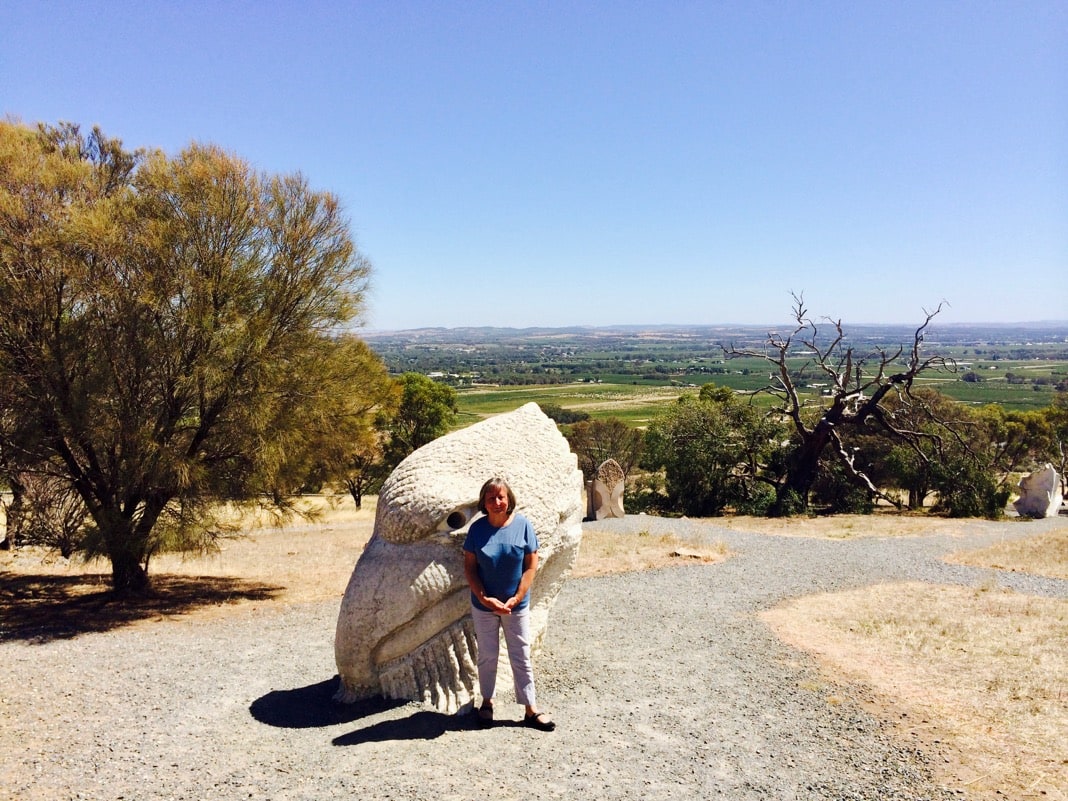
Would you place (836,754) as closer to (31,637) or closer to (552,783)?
(552,783)

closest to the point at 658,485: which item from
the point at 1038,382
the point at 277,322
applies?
the point at 277,322

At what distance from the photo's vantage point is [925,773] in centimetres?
527

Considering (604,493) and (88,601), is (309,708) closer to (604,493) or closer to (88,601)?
(88,601)

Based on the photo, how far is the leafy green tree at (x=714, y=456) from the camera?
2580 cm

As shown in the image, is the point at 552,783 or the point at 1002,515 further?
the point at 1002,515

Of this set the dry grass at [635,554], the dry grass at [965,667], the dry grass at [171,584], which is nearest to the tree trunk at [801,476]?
the dry grass at [635,554]

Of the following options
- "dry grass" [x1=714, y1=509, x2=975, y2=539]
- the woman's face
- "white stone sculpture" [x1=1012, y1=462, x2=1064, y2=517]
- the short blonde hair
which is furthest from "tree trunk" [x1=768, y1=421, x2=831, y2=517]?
the woman's face

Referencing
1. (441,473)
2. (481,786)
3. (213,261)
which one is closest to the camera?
(481,786)

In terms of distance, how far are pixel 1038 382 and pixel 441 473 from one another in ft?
429

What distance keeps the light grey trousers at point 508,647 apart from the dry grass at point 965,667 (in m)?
3.19

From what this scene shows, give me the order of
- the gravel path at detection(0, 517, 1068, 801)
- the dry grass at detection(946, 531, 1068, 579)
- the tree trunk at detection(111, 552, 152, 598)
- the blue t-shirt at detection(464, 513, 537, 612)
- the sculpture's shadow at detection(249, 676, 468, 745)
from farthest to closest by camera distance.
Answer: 1. the dry grass at detection(946, 531, 1068, 579)
2. the tree trunk at detection(111, 552, 152, 598)
3. the sculpture's shadow at detection(249, 676, 468, 745)
4. the blue t-shirt at detection(464, 513, 537, 612)
5. the gravel path at detection(0, 517, 1068, 801)

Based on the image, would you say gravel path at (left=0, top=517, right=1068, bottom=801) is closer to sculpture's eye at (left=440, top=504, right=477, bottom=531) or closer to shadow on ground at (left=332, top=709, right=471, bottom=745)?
shadow on ground at (left=332, top=709, right=471, bottom=745)

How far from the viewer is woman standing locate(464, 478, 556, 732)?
5.70 meters

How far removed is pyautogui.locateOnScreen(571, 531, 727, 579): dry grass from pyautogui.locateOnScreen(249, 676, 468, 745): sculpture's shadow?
667 centimetres
